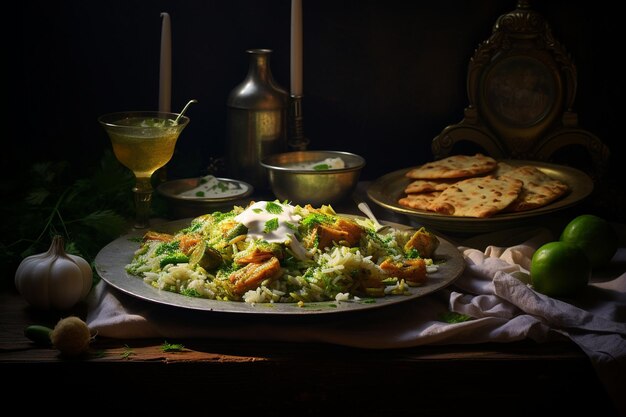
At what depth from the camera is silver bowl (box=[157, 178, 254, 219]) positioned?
136 inches

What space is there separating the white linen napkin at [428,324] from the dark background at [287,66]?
1.56 metres

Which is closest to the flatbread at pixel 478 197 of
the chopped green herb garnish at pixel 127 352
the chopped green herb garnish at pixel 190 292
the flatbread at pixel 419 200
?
the flatbread at pixel 419 200

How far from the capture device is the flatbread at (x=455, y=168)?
360 centimetres

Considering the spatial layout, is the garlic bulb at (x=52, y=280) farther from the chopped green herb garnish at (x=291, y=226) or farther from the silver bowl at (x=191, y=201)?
the silver bowl at (x=191, y=201)

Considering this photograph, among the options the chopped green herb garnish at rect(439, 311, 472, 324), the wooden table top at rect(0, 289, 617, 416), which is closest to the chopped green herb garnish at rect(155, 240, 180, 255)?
the wooden table top at rect(0, 289, 617, 416)

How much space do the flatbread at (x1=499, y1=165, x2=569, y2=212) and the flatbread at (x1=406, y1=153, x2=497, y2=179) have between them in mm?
109

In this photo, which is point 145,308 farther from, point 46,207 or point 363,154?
point 363,154

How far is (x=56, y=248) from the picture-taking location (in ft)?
8.53

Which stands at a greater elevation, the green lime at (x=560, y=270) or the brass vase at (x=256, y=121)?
the brass vase at (x=256, y=121)

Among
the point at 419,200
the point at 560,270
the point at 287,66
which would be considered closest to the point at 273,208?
the point at 419,200

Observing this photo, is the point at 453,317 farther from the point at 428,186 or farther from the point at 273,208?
the point at 428,186

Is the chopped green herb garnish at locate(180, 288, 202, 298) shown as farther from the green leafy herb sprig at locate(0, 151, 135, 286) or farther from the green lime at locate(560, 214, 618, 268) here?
the green lime at locate(560, 214, 618, 268)

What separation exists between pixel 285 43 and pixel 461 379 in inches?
91.4

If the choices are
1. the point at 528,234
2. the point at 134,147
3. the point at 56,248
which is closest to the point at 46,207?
the point at 134,147
